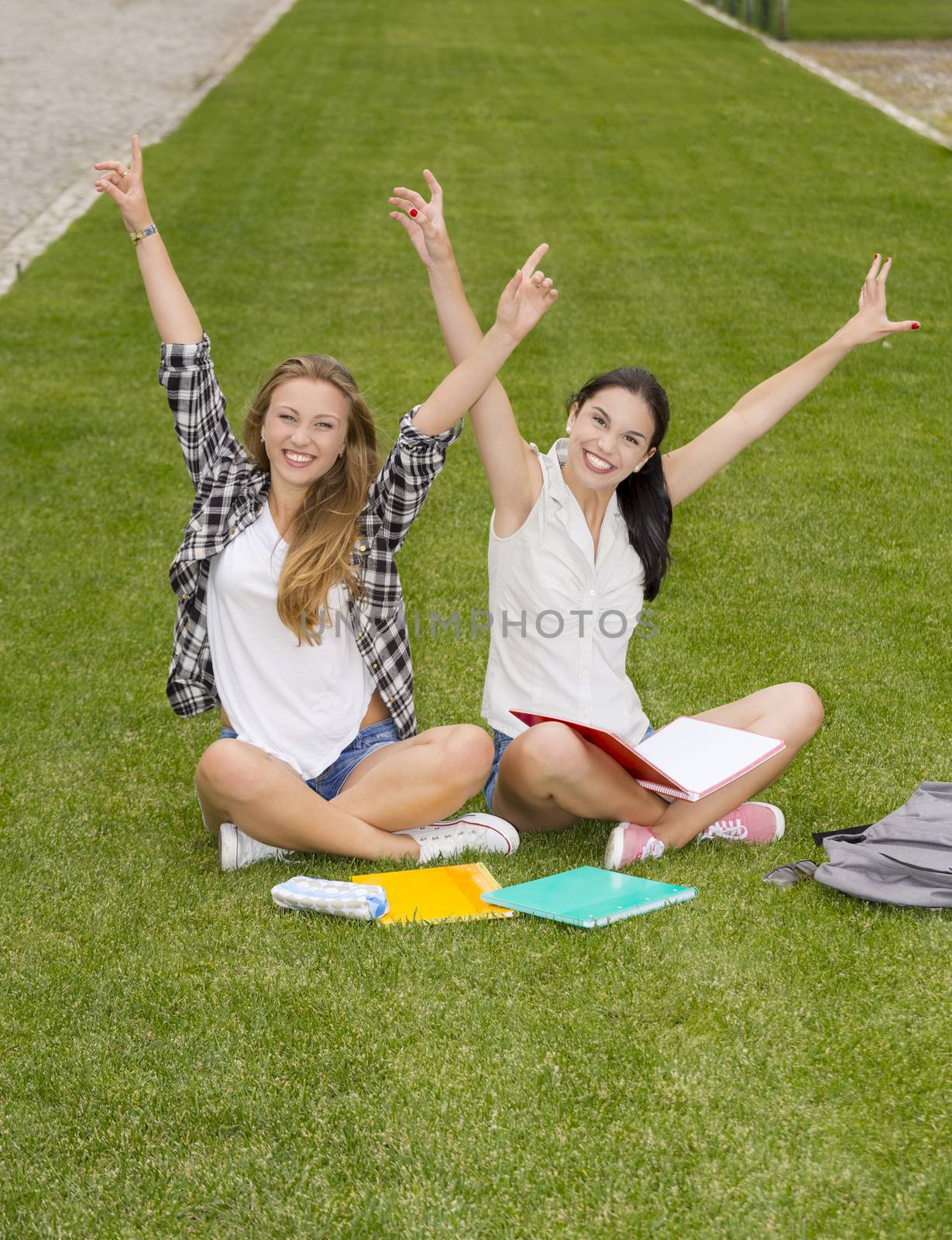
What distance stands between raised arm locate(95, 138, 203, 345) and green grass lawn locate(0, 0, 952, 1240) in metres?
1.38

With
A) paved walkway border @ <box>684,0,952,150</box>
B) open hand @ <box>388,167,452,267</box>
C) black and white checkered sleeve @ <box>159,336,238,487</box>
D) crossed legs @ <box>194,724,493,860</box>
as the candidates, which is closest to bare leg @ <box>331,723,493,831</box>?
crossed legs @ <box>194,724,493,860</box>

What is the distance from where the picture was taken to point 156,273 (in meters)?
3.57

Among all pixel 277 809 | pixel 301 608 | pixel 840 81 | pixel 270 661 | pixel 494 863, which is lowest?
pixel 494 863

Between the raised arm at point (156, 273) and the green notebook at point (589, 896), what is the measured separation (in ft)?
5.28

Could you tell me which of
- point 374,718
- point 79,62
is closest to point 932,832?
point 374,718

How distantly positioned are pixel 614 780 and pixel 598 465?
31.8 inches

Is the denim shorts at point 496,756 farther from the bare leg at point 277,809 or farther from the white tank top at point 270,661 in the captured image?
the white tank top at point 270,661

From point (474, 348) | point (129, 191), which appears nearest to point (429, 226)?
point (474, 348)

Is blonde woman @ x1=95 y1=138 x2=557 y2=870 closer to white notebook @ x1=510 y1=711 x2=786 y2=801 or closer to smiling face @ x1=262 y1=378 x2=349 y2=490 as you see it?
smiling face @ x1=262 y1=378 x2=349 y2=490

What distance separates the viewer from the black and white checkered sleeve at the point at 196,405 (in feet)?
11.5

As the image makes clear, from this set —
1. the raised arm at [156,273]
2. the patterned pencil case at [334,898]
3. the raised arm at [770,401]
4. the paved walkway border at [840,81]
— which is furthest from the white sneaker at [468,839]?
the paved walkway border at [840,81]

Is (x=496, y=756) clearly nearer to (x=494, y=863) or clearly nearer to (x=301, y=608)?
(x=494, y=863)

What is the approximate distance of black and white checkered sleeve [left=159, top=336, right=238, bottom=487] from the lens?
11.5ft

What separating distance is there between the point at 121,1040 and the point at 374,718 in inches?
48.1
